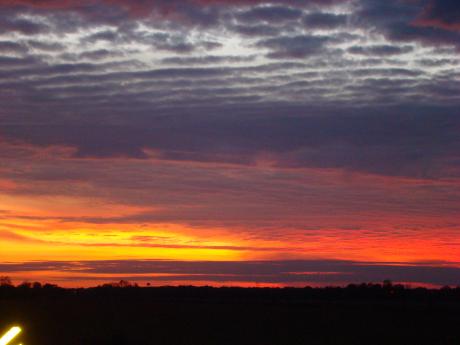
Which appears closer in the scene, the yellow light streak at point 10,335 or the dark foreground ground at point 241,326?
the yellow light streak at point 10,335

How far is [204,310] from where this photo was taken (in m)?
59.0

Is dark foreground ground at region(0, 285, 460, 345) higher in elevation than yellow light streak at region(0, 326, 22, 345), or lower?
higher

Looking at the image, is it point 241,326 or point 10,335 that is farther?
point 241,326

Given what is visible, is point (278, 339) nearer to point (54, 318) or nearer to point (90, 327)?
point (90, 327)

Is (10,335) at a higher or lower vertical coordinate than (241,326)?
lower

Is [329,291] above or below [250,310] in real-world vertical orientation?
above

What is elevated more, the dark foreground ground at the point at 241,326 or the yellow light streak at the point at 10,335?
the dark foreground ground at the point at 241,326

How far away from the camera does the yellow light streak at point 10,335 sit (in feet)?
11.8

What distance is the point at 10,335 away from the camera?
3.65 metres

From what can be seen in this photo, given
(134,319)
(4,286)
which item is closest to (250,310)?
(134,319)

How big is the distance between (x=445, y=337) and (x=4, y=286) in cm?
9300

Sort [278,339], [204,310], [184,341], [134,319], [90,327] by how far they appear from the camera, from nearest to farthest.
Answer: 1. [184,341]
2. [278,339]
3. [90,327]
4. [134,319]
5. [204,310]

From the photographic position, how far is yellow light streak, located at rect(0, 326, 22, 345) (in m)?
Answer: 3.59

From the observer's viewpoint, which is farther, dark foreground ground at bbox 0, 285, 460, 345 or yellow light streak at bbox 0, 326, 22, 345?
dark foreground ground at bbox 0, 285, 460, 345
